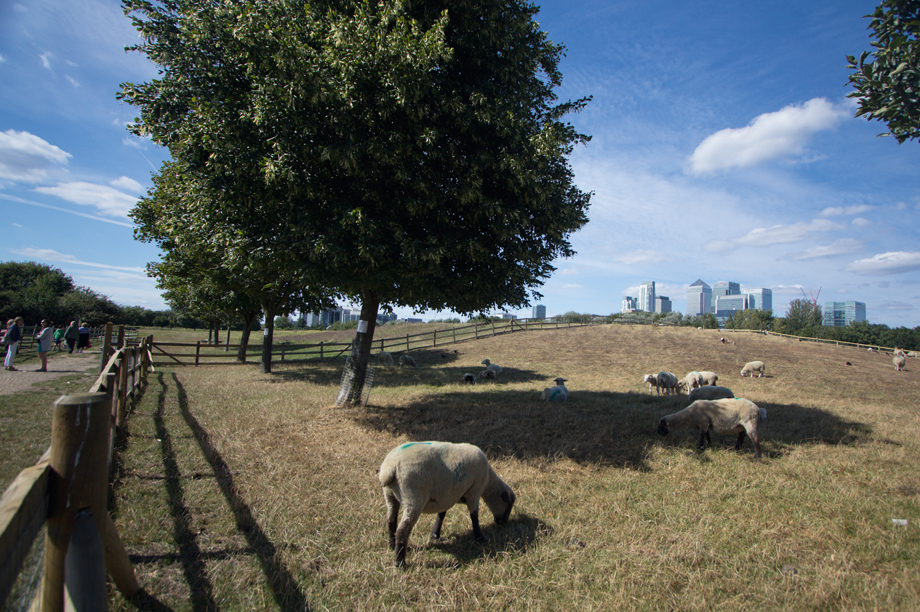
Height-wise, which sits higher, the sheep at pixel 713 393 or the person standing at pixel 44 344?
the person standing at pixel 44 344

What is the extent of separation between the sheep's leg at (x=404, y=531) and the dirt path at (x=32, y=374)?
13177 mm

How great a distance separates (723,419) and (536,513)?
463 cm

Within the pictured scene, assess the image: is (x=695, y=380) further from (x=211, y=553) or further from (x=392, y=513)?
(x=211, y=553)

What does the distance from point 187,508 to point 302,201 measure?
20.1ft

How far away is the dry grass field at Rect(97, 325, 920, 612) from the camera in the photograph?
3.62 m

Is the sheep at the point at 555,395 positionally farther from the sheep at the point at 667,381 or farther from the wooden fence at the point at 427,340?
the wooden fence at the point at 427,340

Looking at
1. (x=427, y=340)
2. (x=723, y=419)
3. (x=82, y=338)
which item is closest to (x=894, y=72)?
(x=723, y=419)

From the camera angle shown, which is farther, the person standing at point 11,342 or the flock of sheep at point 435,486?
the person standing at point 11,342

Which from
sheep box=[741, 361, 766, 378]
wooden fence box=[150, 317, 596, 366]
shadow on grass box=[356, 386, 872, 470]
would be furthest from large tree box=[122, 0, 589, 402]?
wooden fence box=[150, 317, 596, 366]

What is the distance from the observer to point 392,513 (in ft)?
13.6

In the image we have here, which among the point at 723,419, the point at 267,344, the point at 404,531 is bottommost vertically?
the point at 404,531

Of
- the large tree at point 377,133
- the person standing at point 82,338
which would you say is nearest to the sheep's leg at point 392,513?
the large tree at point 377,133

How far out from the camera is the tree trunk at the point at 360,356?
11.2 metres

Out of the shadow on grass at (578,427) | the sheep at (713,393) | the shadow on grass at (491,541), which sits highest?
the sheep at (713,393)
